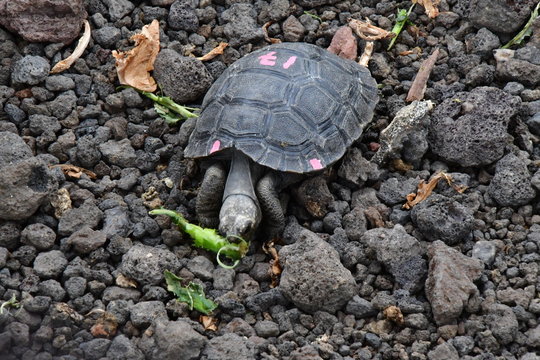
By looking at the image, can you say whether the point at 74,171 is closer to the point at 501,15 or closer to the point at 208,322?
the point at 208,322

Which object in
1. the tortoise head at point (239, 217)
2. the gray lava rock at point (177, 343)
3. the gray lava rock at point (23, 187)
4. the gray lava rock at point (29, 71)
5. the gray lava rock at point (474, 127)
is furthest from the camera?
the gray lava rock at point (29, 71)

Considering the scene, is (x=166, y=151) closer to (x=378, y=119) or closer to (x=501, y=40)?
(x=378, y=119)

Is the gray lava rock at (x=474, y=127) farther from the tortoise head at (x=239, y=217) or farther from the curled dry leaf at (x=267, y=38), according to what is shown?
the curled dry leaf at (x=267, y=38)

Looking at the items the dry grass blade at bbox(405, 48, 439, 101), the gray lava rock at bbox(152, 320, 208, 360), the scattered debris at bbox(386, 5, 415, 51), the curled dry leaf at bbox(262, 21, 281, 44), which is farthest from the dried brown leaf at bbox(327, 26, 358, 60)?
the gray lava rock at bbox(152, 320, 208, 360)

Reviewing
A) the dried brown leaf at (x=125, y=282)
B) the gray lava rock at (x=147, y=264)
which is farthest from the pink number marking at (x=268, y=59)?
the dried brown leaf at (x=125, y=282)

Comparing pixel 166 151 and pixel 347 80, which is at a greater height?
pixel 347 80

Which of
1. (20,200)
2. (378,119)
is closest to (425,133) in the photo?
(378,119)

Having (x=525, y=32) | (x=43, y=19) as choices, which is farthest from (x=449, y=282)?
(x=43, y=19)

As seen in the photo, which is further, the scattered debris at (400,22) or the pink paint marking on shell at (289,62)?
the scattered debris at (400,22)
